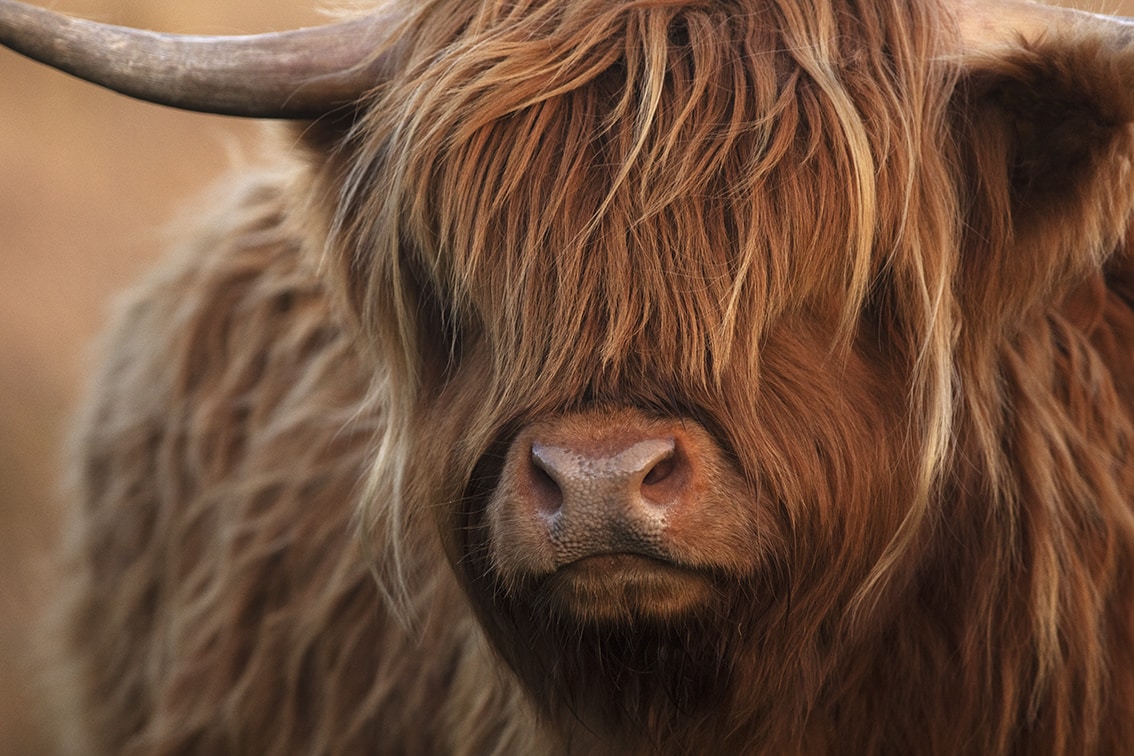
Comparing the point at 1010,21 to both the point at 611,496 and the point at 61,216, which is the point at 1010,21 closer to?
the point at 611,496

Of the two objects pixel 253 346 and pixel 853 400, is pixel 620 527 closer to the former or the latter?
pixel 853 400

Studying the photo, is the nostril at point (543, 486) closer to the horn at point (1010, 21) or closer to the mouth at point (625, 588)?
the mouth at point (625, 588)

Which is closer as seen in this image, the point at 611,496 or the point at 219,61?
the point at 611,496

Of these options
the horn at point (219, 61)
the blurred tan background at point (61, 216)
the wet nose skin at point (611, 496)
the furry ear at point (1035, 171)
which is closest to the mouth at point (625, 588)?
the wet nose skin at point (611, 496)

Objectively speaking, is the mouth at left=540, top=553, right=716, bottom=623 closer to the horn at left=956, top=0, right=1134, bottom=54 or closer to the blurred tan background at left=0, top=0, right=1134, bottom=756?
the horn at left=956, top=0, right=1134, bottom=54

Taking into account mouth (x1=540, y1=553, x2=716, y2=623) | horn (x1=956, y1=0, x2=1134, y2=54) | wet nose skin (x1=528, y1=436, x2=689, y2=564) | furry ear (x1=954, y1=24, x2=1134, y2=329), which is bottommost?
mouth (x1=540, y1=553, x2=716, y2=623)

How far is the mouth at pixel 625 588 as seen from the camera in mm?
1587

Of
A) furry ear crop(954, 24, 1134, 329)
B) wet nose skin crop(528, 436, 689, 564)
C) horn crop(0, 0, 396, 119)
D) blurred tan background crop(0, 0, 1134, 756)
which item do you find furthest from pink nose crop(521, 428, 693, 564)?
blurred tan background crop(0, 0, 1134, 756)

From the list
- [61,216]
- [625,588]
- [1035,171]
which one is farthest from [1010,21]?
[61,216]

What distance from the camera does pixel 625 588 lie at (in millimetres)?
1604

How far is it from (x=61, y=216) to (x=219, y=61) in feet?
19.2

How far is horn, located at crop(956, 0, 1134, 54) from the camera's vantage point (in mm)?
1743

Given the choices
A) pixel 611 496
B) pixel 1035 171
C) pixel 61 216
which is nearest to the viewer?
pixel 611 496

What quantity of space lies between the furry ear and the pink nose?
563mm
